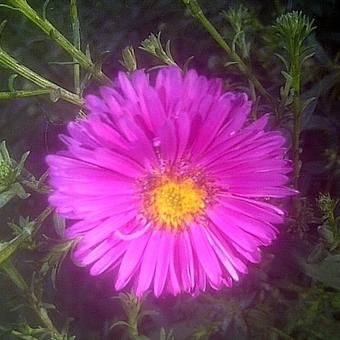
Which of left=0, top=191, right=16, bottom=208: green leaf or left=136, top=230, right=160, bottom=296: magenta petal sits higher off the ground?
left=0, top=191, right=16, bottom=208: green leaf

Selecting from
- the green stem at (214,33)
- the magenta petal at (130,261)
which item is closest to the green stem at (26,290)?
the magenta petal at (130,261)

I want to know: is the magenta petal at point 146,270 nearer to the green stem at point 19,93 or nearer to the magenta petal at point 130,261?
the magenta petal at point 130,261

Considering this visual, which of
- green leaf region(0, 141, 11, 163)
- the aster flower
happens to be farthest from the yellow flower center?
green leaf region(0, 141, 11, 163)

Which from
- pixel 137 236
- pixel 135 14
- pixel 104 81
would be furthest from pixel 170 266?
pixel 135 14

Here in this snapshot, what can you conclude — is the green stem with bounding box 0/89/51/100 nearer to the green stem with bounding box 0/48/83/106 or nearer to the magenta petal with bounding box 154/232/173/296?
the green stem with bounding box 0/48/83/106

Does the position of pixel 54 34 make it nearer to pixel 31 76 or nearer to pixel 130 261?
pixel 31 76

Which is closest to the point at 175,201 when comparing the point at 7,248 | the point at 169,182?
the point at 169,182
